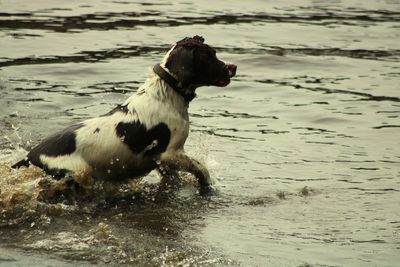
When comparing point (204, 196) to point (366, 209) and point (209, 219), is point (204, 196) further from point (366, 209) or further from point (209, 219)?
point (366, 209)

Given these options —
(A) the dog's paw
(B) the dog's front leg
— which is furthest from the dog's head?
(A) the dog's paw

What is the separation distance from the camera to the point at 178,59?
25.7ft

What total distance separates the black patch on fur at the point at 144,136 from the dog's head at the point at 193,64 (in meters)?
0.44

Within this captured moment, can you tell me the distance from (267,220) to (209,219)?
45cm

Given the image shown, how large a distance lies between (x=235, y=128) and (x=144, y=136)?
8.73 ft

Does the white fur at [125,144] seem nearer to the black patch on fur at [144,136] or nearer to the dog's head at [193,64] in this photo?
the black patch on fur at [144,136]

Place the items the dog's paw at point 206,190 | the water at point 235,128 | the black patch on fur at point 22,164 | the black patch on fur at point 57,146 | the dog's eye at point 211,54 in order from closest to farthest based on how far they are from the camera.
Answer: the water at point 235,128
the black patch on fur at point 57,146
the black patch on fur at point 22,164
the dog's eye at point 211,54
the dog's paw at point 206,190

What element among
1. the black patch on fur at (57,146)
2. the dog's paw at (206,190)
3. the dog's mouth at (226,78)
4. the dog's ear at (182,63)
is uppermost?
the dog's ear at (182,63)

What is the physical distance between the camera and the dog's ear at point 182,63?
25.7 feet

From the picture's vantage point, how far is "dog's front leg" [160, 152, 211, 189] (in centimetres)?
779

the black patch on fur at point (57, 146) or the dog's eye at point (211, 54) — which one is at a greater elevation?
the dog's eye at point (211, 54)

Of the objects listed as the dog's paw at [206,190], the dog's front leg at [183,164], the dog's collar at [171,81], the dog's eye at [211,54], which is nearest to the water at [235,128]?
the dog's paw at [206,190]

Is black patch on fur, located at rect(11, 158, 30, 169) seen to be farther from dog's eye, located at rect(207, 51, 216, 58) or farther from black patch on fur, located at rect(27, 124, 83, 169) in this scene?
dog's eye, located at rect(207, 51, 216, 58)

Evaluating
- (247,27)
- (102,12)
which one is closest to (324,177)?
(247,27)
